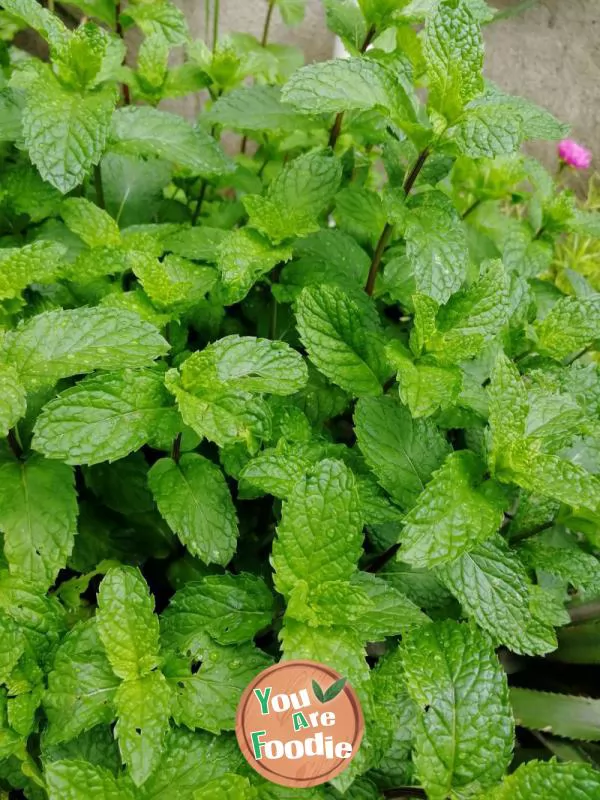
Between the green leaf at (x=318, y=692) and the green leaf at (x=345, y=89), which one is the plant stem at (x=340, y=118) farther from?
the green leaf at (x=318, y=692)

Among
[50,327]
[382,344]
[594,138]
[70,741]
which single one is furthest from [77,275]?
[594,138]

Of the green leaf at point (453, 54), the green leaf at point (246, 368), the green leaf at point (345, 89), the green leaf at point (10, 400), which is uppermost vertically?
the green leaf at point (453, 54)

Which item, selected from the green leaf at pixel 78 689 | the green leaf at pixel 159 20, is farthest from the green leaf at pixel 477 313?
the green leaf at pixel 159 20

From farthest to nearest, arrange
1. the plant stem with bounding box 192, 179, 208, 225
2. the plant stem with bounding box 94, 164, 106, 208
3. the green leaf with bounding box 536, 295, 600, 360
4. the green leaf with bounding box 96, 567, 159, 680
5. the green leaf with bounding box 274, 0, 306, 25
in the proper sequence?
the green leaf with bounding box 274, 0, 306, 25 → the plant stem with bounding box 192, 179, 208, 225 → the plant stem with bounding box 94, 164, 106, 208 → the green leaf with bounding box 536, 295, 600, 360 → the green leaf with bounding box 96, 567, 159, 680

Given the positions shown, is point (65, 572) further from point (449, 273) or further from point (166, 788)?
point (449, 273)

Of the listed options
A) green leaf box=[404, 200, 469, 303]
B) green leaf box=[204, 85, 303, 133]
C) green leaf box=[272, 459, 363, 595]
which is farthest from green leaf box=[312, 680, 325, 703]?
green leaf box=[204, 85, 303, 133]

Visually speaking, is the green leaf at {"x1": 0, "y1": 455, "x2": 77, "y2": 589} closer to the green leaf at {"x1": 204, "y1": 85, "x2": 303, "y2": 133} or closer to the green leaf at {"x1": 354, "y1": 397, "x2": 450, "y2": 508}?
the green leaf at {"x1": 354, "y1": 397, "x2": 450, "y2": 508}
